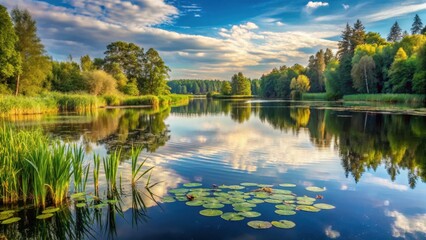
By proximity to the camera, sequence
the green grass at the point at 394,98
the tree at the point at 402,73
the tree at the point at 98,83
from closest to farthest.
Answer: the green grass at the point at 394,98 → the tree at the point at 402,73 → the tree at the point at 98,83

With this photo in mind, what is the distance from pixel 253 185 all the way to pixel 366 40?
83.3m

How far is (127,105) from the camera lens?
50625 millimetres

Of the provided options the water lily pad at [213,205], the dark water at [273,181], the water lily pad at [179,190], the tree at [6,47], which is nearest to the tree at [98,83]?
the tree at [6,47]

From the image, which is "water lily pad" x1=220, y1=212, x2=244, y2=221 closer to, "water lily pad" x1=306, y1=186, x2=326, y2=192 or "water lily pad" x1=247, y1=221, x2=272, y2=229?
"water lily pad" x1=247, y1=221, x2=272, y2=229

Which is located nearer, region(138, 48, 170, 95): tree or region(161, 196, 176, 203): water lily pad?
region(161, 196, 176, 203): water lily pad

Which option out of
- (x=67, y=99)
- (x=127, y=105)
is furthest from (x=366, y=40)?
(x=67, y=99)

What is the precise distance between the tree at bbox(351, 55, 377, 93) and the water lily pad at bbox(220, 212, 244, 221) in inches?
2298

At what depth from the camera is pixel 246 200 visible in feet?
22.0

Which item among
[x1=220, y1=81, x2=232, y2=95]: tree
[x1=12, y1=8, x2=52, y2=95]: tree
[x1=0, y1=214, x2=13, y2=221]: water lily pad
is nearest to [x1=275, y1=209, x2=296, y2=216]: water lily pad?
[x1=0, y1=214, x2=13, y2=221]: water lily pad

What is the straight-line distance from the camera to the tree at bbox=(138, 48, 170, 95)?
66.6 meters

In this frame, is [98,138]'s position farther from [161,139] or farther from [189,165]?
[189,165]

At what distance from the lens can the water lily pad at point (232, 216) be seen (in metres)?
5.73

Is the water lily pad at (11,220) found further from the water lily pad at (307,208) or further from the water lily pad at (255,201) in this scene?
the water lily pad at (307,208)

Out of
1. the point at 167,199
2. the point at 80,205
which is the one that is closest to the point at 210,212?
the point at 167,199
